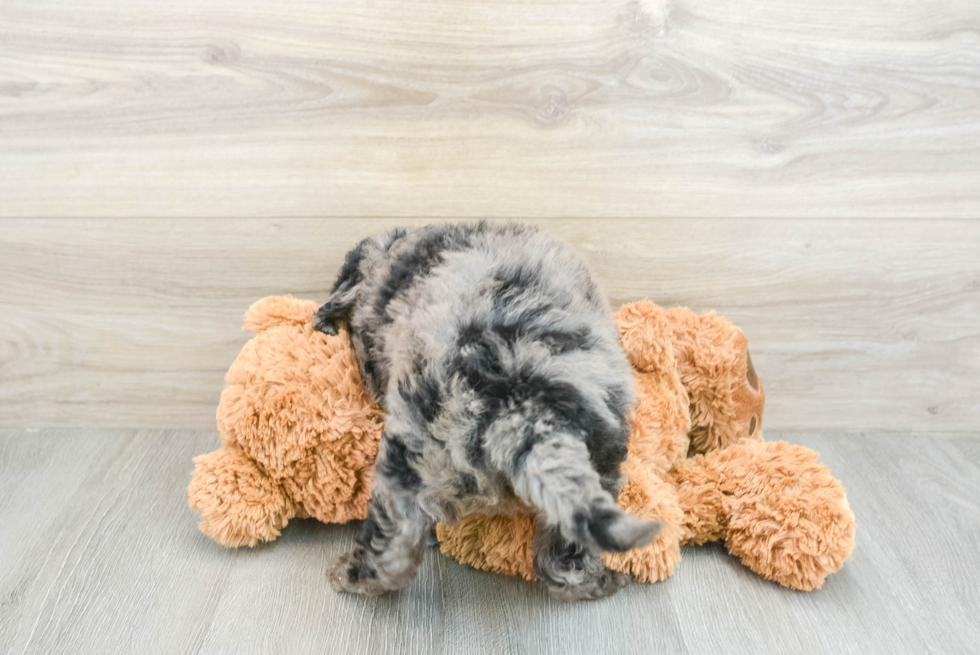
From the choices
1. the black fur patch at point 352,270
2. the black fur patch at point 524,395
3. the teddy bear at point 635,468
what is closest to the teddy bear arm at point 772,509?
the teddy bear at point 635,468

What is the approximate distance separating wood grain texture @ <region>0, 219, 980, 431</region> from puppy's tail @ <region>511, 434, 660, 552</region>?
61 cm

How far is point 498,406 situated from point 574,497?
14cm

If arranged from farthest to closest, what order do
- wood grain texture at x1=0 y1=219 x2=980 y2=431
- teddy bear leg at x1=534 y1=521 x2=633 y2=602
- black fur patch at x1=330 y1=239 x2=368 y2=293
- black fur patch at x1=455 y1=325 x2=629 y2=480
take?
wood grain texture at x1=0 y1=219 x2=980 y2=431 < black fur patch at x1=330 y1=239 x2=368 y2=293 < teddy bear leg at x1=534 y1=521 x2=633 y2=602 < black fur patch at x1=455 y1=325 x2=629 y2=480

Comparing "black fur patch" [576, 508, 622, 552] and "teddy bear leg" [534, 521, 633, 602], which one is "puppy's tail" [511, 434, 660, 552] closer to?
"black fur patch" [576, 508, 622, 552]

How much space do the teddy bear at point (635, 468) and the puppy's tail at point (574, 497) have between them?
0.29m

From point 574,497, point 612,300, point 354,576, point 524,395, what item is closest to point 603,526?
point 574,497

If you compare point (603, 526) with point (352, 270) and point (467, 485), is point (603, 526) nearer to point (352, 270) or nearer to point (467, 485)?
point (467, 485)

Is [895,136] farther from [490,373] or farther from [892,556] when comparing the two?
[490,373]

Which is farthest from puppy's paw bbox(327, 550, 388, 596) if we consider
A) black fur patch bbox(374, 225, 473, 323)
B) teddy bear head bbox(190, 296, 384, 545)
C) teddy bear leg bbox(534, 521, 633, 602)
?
black fur patch bbox(374, 225, 473, 323)

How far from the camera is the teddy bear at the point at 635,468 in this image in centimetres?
96

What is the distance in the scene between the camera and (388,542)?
84cm

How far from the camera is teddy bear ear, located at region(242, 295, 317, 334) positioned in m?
1.14

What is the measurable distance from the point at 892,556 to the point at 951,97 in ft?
2.60

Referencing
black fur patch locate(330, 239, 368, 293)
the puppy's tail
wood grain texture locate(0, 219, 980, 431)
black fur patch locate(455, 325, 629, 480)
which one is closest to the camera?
the puppy's tail
